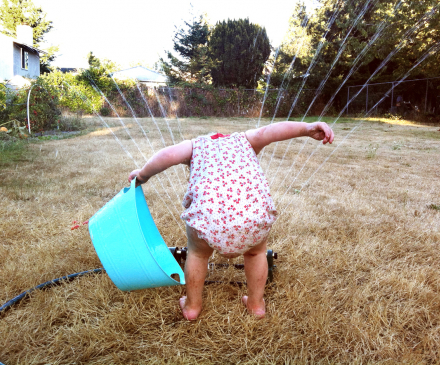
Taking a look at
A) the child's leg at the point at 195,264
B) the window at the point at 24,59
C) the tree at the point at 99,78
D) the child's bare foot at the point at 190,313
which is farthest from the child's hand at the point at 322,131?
the window at the point at 24,59

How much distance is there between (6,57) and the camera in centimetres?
1536

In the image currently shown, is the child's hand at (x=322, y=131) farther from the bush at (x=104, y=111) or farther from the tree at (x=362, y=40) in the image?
the bush at (x=104, y=111)

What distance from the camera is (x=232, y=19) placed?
63.9ft

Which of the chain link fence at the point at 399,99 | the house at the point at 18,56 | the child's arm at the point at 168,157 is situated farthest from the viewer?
the house at the point at 18,56

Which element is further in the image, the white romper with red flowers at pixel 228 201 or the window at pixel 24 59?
the window at pixel 24 59

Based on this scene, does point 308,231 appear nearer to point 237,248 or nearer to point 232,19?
point 237,248

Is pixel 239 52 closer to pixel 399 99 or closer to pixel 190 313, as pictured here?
pixel 399 99

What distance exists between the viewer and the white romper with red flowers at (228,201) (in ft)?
3.75

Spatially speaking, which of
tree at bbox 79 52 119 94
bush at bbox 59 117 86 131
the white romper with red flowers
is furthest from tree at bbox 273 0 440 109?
the white romper with red flowers

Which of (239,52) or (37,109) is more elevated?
(239,52)

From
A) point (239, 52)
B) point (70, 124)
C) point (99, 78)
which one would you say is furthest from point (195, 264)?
point (239, 52)

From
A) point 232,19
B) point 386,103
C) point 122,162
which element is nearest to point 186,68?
point 232,19

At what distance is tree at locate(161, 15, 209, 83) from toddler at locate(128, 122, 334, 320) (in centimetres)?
2026

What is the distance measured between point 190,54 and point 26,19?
12.3m
